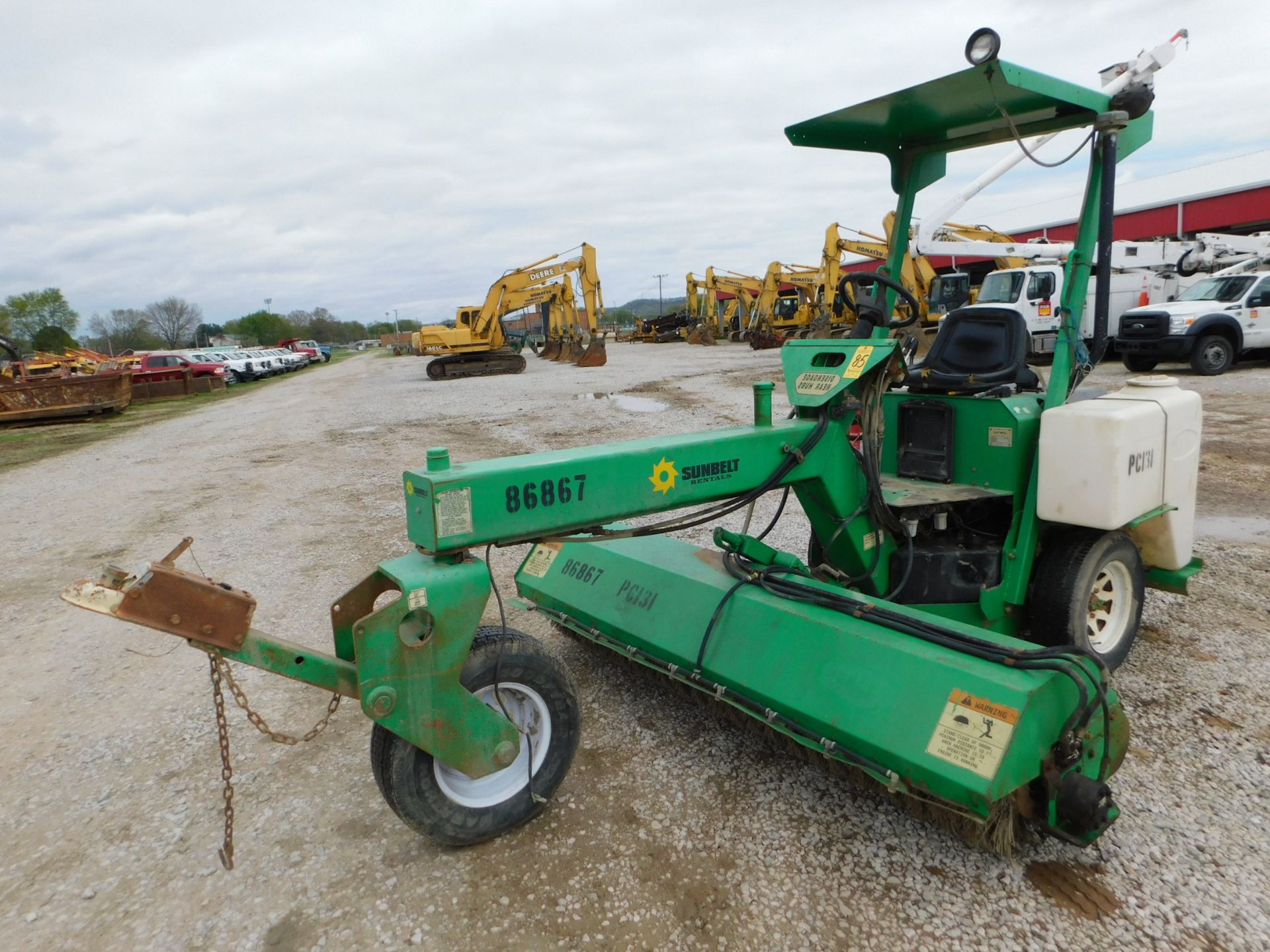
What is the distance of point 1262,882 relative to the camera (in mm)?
2400

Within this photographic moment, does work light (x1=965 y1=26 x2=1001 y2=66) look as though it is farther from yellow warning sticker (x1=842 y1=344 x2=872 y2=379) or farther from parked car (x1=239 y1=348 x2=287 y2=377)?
parked car (x1=239 y1=348 x2=287 y2=377)

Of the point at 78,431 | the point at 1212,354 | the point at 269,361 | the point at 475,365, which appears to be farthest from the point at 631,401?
the point at 269,361

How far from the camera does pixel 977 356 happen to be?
3.95m

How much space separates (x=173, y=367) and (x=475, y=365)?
30.9 ft

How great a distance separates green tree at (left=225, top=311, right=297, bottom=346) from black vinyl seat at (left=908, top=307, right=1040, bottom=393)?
90.2m

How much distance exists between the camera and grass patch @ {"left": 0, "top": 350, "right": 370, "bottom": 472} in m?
12.8

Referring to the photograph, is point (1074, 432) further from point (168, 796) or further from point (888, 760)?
point (168, 796)

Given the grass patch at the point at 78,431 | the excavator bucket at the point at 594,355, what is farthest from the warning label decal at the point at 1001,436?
the excavator bucket at the point at 594,355

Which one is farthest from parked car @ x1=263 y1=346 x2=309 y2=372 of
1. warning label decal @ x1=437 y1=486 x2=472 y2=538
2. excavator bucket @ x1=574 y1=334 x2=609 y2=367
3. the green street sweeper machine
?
warning label decal @ x1=437 y1=486 x2=472 y2=538

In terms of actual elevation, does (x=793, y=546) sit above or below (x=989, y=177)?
below

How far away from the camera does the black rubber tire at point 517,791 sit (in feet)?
8.19

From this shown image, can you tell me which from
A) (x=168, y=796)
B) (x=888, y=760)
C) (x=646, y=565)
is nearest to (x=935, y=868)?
Result: (x=888, y=760)

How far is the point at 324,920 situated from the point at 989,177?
12.8m

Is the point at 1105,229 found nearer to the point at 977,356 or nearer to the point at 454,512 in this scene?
the point at 977,356
